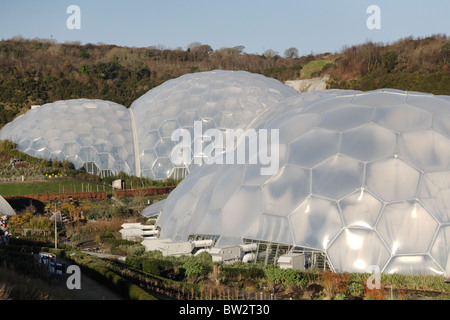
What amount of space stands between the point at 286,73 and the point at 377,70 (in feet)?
46.9

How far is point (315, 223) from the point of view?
49.4 ft

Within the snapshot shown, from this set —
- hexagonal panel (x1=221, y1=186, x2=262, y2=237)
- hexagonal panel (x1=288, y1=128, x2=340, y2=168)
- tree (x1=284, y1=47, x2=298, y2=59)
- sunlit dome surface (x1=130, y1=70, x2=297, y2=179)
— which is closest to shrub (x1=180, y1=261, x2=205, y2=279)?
hexagonal panel (x1=221, y1=186, x2=262, y2=237)

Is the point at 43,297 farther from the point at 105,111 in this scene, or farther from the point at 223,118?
the point at 105,111

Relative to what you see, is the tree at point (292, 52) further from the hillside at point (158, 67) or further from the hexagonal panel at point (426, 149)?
the hexagonal panel at point (426, 149)

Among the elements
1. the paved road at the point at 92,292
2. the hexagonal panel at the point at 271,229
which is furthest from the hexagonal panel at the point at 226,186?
the paved road at the point at 92,292

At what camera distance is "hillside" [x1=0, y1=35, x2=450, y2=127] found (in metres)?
59.5

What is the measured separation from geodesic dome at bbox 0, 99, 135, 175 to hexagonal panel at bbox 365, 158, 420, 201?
24565 mm

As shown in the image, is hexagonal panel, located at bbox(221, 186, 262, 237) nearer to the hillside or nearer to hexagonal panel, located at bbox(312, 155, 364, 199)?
hexagonal panel, located at bbox(312, 155, 364, 199)

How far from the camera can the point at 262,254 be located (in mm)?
15578

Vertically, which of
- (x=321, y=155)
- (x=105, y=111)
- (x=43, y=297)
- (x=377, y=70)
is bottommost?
(x=43, y=297)

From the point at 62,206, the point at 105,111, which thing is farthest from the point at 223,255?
the point at 105,111

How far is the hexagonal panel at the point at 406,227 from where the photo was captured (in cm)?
1410

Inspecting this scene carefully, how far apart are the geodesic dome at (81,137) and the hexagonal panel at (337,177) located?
23396 mm

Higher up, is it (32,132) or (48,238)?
(32,132)
